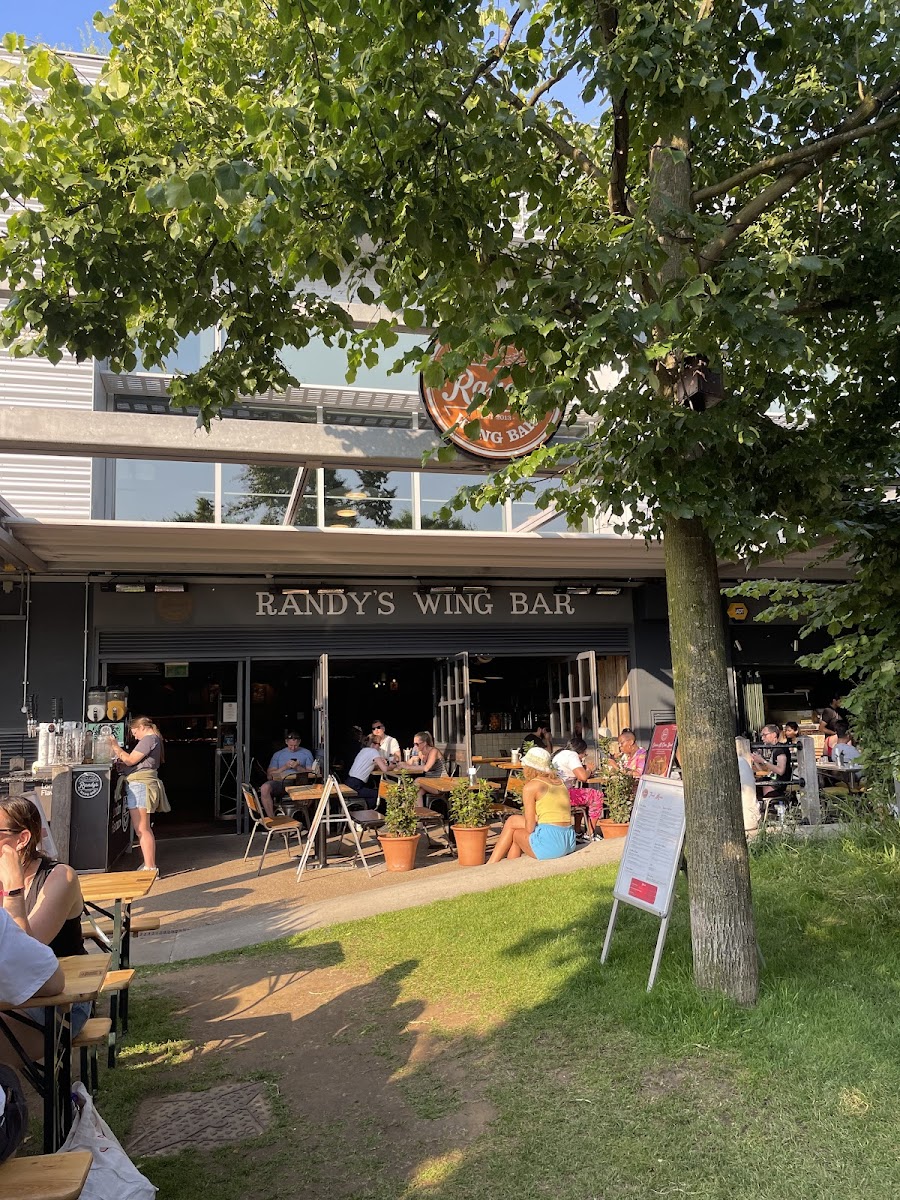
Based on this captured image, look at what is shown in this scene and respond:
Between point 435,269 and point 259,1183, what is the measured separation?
3.56 meters

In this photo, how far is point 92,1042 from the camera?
325 cm

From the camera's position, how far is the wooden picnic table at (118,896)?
4.43m

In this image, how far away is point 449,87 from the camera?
11.7 ft

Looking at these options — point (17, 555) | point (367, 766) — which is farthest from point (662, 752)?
point (17, 555)

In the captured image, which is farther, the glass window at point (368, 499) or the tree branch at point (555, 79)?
the glass window at point (368, 499)

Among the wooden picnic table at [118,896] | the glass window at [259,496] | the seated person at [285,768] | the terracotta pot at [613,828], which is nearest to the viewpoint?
the wooden picnic table at [118,896]

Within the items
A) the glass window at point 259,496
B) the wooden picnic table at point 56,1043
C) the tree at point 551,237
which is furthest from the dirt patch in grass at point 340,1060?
the glass window at point 259,496

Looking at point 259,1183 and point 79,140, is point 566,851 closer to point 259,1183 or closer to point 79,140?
point 259,1183

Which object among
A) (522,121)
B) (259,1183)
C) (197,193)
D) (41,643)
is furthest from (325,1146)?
(41,643)

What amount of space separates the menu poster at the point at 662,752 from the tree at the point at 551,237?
3595mm

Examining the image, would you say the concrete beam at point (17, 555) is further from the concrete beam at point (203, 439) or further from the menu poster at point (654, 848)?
the menu poster at point (654, 848)

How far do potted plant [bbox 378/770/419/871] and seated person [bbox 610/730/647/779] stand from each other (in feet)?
7.84

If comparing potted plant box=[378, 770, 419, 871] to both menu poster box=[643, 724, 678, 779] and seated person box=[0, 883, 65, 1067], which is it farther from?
seated person box=[0, 883, 65, 1067]

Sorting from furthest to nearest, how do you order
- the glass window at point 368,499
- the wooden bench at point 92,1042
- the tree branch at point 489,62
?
the glass window at point 368,499 → the tree branch at point 489,62 → the wooden bench at point 92,1042
